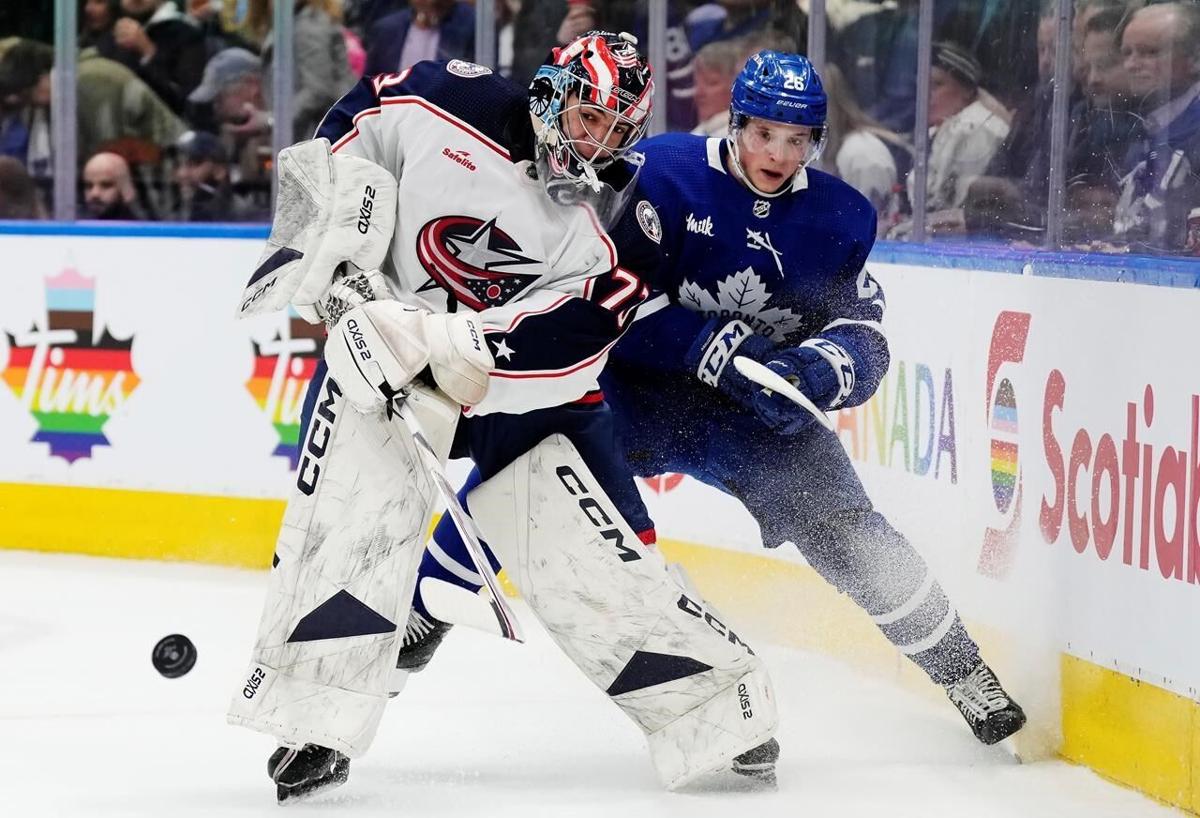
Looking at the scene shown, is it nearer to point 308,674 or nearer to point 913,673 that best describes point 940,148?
point 913,673

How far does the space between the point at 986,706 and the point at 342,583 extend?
117 cm

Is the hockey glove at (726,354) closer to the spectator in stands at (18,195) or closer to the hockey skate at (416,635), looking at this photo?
the hockey skate at (416,635)

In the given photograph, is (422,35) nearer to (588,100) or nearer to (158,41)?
(158,41)

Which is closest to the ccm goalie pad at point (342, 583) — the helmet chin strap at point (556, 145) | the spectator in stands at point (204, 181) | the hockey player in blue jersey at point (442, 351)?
the hockey player in blue jersey at point (442, 351)

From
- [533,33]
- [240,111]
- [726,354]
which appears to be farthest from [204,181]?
[726,354]

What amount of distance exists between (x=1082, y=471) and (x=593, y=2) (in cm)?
249

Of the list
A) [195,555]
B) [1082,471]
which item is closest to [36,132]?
[195,555]

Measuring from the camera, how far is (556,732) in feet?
11.7

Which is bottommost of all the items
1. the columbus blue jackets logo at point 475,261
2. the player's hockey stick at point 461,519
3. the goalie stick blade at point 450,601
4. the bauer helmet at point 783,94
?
the goalie stick blade at point 450,601

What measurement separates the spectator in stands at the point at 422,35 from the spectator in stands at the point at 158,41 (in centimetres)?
53

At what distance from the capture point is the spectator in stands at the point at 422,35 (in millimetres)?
5406

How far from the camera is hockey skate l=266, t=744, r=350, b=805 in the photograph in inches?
116

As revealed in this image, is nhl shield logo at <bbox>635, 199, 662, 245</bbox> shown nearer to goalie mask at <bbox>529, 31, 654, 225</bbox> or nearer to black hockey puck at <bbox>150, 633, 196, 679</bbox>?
goalie mask at <bbox>529, 31, 654, 225</bbox>

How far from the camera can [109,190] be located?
18.3ft
